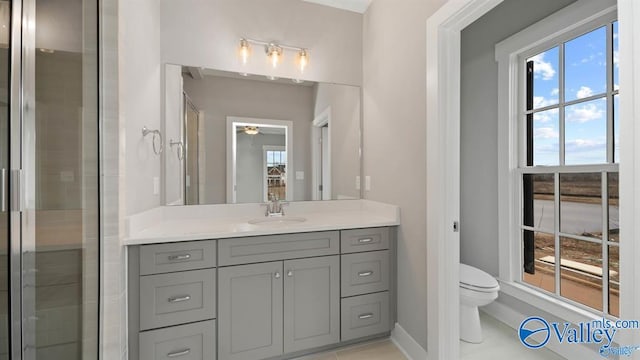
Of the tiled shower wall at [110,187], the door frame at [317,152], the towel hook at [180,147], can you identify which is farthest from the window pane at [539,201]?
the tiled shower wall at [110,187]

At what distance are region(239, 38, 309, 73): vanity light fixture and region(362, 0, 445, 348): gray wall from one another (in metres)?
0.57

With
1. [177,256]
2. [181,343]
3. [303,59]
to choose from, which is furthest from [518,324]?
[303,59]

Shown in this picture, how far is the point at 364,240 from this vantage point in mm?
1870

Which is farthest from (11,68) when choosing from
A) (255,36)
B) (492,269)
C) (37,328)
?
(492,269)

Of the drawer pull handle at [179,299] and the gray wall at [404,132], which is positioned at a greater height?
the gray wall at [404,132]


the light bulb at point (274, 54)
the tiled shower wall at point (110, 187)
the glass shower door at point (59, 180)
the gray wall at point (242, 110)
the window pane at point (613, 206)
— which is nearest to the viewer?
the glass shower door at point (59, 180)

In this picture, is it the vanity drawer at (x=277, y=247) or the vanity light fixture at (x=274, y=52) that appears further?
the vanity light fixture at (x=274, y=52)

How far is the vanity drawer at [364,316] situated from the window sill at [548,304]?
1060 millimetres

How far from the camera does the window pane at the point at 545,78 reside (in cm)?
203

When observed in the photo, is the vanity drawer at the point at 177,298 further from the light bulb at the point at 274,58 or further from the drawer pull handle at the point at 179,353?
the light bulb at the point at 274,58

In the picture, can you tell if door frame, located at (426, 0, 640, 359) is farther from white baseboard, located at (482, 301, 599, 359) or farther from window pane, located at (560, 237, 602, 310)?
window pane, located at (560, 237, 602, 310)

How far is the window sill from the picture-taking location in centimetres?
173

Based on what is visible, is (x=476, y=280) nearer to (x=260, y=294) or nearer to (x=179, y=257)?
(x=260, y=294)

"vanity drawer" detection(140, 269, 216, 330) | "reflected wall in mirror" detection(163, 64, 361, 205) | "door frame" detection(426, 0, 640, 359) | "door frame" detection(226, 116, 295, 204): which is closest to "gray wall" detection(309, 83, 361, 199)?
"reflected wall in mirror" detection(163, 64, 361, 205)
